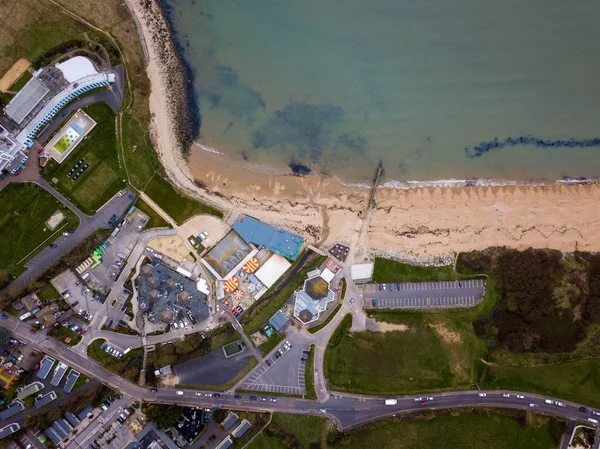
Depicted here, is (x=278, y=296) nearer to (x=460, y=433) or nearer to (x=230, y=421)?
(x=230, y=421)

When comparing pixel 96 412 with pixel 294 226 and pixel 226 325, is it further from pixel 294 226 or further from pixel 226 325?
pixel 294 226

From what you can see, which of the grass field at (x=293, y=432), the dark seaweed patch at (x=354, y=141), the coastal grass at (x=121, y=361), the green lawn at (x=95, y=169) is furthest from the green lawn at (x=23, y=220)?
the dark seaweed patch at (x=354, y=141)

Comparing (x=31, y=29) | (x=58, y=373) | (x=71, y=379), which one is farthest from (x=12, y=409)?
(x=31, y=29)

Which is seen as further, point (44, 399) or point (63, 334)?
point (63, 334)

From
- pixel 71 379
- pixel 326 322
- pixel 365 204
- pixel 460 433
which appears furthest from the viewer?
pixel 365 204

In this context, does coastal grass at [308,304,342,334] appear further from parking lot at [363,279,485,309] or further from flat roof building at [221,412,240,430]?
flat roof building at [221,412,240,430]

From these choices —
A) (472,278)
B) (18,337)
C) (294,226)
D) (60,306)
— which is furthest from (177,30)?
(472,278)

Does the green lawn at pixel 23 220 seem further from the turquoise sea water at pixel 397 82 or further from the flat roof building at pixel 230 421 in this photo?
the flat roof building at pixel 230 421
